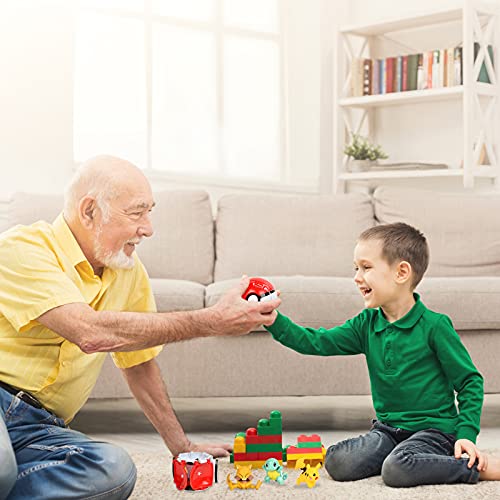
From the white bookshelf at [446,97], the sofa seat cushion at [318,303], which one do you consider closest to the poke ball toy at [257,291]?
the sofa seat cushion at [318,303]

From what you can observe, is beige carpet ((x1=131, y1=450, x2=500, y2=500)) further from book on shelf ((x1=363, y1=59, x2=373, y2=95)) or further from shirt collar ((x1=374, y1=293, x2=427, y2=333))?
book on shelf ((x1=363, y1=59, x2=373, y2=95))

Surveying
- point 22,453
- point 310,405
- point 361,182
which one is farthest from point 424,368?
point 361,182

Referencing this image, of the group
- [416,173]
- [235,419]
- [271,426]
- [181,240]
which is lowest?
[235,419]

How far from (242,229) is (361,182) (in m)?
1.62

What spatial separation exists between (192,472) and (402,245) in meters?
0.77

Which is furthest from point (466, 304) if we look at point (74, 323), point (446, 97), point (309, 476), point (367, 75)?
point (367, 75)

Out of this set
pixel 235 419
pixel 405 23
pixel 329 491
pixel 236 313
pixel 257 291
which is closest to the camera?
pixel 236 313

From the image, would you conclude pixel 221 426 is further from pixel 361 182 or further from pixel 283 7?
pixel 283 7

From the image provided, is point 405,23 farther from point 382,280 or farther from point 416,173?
point 382,280

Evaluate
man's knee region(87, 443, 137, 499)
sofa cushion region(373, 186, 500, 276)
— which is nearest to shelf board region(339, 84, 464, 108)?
sofa cushion region(373, 186, 500, 276)

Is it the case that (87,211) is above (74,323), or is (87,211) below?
above

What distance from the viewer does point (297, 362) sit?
288 cm

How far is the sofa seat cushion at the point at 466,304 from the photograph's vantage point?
114 inches

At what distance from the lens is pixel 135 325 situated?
1.76m
